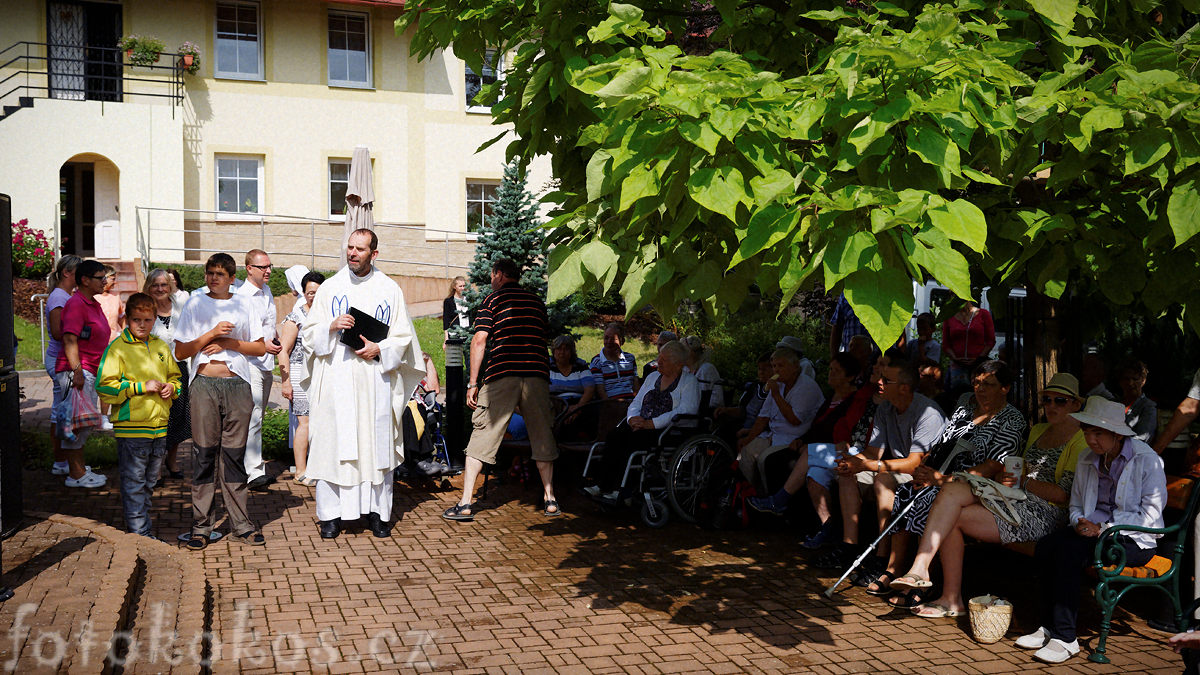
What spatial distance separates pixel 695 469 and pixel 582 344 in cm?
1427

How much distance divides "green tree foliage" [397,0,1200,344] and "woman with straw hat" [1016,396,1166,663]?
99 centimetres

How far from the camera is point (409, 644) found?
593 centimetres

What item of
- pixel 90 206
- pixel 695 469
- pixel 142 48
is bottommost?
pixel 695 469

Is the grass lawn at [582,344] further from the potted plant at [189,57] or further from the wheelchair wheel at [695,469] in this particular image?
the wheelchair wheel at [695,469]

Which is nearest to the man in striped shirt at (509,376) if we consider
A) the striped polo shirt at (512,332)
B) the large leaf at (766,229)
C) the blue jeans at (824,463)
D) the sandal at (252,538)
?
the striped polo shirt at (512,332)

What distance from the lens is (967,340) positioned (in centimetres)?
1209

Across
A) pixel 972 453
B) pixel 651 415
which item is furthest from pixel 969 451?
pixel 651 415

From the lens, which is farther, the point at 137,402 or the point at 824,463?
the point at 824,463

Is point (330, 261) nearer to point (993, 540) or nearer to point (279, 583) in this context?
point (279, 583)

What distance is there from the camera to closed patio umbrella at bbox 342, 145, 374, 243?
42.2ft

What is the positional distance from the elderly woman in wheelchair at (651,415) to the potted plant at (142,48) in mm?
20602

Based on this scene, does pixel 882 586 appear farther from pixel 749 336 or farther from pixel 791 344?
pixel 749 336

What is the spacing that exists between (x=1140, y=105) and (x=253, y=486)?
8.20 meters

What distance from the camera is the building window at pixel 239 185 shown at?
27.0 m
